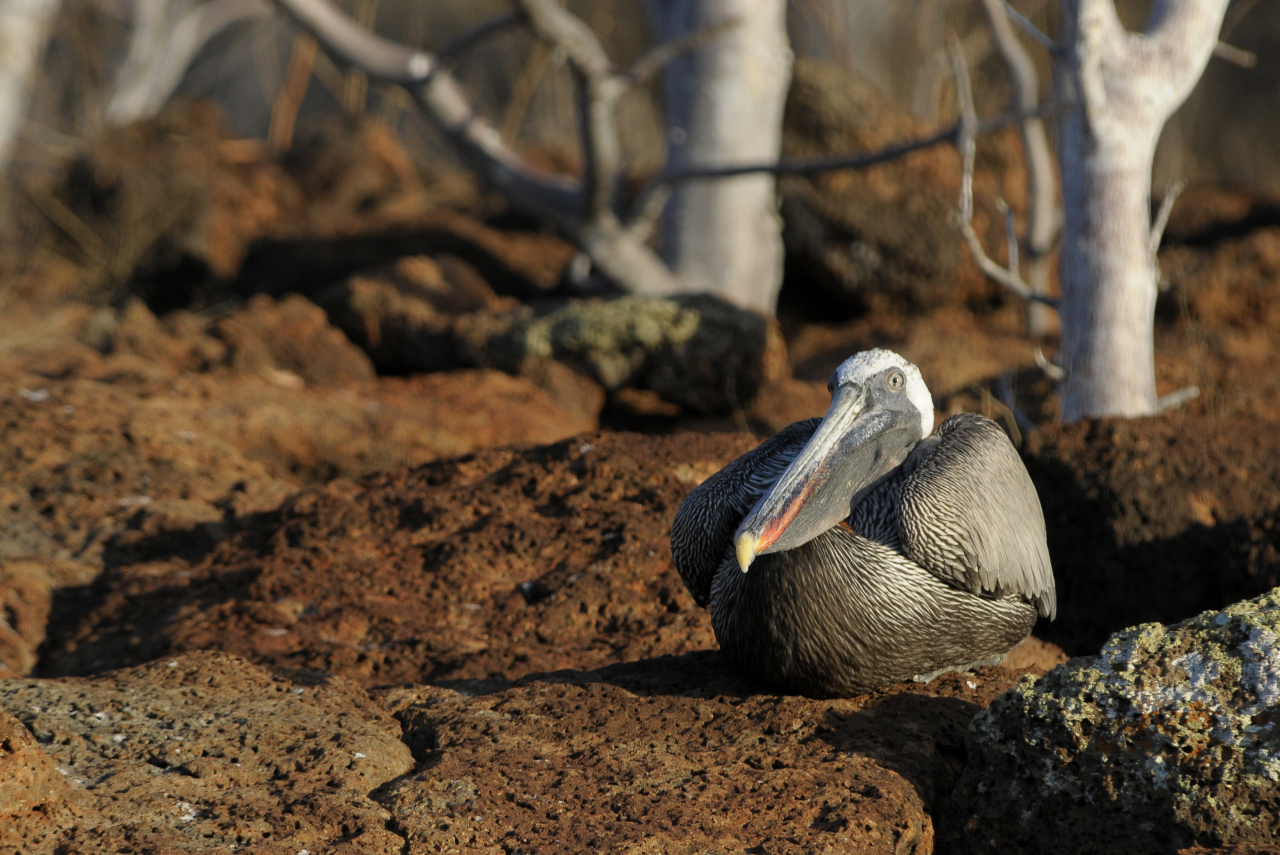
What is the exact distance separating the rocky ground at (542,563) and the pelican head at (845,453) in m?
0.50

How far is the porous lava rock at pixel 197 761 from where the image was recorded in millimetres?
2537

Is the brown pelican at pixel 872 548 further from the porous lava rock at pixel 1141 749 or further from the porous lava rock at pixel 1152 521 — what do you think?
the porous lava rock at pixel 1152 521

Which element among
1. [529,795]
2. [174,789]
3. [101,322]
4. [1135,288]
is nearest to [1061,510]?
[1135,288]

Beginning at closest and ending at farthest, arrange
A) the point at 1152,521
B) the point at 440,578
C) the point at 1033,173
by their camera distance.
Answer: the point at 440,578, the point at 1152,521, the point at 1033,173

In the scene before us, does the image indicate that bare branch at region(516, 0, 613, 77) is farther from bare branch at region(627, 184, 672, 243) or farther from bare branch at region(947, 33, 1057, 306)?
bare branch at region(947, 33, 1057, 306)

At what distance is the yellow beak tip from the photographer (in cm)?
303

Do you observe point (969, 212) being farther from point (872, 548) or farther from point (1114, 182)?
point (872, 548)

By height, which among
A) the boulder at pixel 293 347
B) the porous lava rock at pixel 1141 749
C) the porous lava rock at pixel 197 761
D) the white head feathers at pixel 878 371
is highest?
the white head feathers at pixel 878 371

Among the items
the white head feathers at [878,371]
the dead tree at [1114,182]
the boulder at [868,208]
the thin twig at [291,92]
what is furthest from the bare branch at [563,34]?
the thin twig at [291,92]

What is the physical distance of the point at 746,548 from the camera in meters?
3.06

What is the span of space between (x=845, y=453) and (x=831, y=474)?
9 centimetres

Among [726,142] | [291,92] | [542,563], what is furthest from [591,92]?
[291,92]

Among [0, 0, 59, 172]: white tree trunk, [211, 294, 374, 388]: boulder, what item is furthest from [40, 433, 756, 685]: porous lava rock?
[0, 0, 59, 172]: white tree trunk

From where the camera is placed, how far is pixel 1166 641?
2.90m
